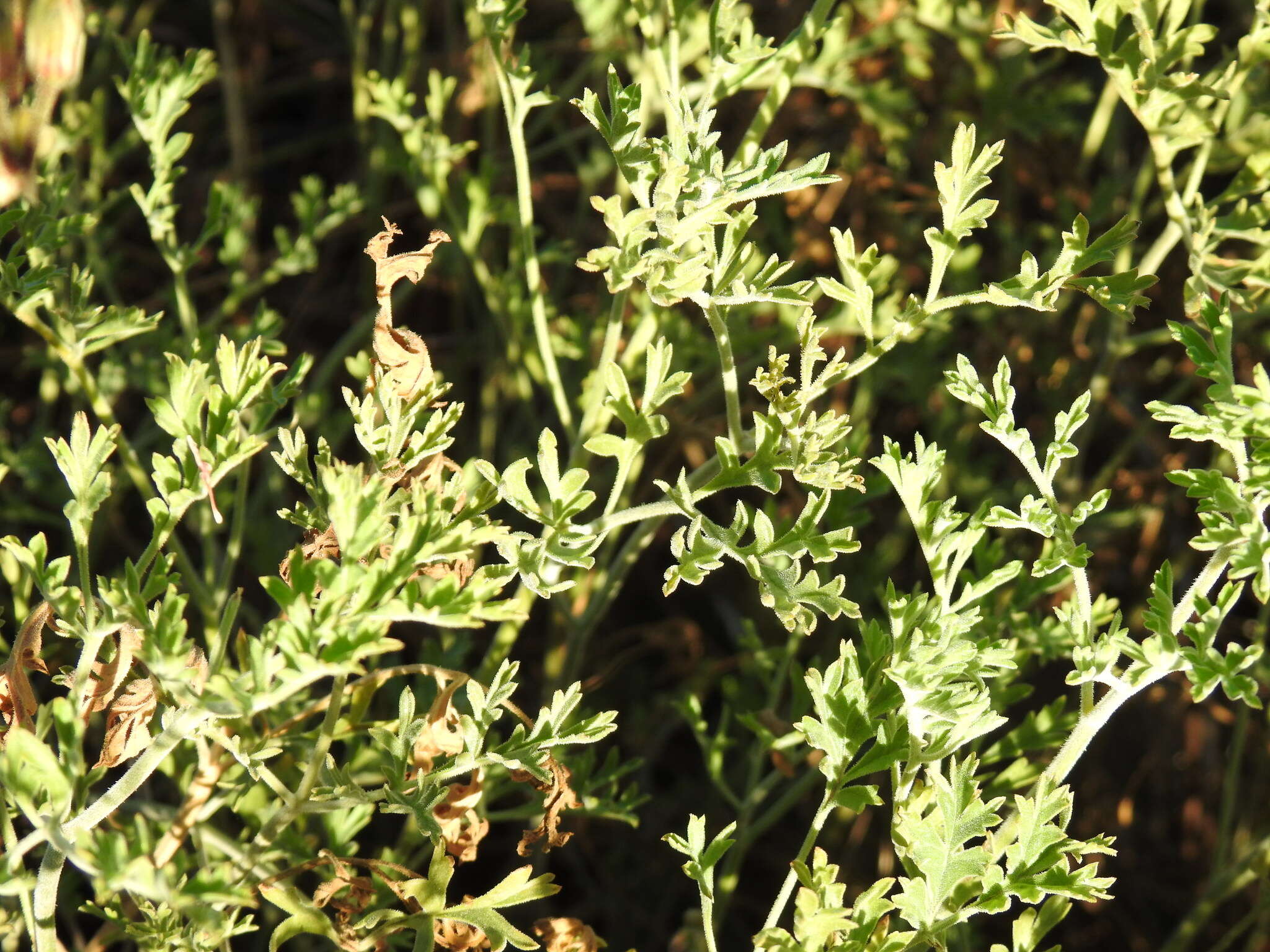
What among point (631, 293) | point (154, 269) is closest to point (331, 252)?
point (154, 269)

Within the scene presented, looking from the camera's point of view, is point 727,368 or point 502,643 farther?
point 502,643

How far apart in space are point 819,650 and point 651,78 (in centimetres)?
72

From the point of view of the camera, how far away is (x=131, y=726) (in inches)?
32.6

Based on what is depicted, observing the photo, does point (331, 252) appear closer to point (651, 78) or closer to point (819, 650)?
point (651, 78)

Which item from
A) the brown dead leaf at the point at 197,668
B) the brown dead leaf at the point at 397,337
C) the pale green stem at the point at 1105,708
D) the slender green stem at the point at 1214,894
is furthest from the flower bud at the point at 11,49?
the slender green stem at the point at 1214,894

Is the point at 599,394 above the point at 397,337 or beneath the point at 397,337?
beneath

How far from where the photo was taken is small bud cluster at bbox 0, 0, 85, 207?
0.64m

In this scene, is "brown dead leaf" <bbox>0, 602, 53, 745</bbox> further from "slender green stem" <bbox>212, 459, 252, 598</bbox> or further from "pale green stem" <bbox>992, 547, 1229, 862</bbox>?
"pale green stem" <bbox>992, 547, 1229, 862</bbox>

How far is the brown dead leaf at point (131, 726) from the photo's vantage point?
81cm

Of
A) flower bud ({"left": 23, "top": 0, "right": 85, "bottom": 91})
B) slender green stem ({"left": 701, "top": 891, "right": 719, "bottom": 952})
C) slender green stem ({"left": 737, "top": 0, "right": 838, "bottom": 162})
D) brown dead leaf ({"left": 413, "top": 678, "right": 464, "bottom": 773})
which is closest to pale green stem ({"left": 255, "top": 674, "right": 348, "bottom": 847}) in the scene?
brown dead leaf ({"left": 413, "top": 678, "right": 464, "bottom": 773})

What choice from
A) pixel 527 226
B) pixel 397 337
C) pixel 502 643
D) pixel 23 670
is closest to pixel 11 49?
pixel 397 337

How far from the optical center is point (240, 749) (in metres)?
0.86

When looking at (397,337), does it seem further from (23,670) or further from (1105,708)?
(1105,708)

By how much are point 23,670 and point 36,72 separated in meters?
0.41
